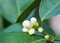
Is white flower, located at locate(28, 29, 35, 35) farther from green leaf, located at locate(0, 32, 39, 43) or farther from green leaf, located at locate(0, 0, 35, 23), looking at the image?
green leaf, located at locate(0, 0, 35, 23)

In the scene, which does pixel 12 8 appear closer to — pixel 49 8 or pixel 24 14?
pixel 24 14

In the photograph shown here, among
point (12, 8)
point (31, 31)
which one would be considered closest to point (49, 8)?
point (31, 31)

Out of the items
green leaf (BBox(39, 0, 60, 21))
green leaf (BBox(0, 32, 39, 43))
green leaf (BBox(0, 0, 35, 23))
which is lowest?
green leaf (BBox(0, 32, 39, 43))

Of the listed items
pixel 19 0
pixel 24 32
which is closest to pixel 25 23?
pixel 24 32

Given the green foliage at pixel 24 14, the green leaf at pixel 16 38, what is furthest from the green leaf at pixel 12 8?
the green leaf at pixel 16 38

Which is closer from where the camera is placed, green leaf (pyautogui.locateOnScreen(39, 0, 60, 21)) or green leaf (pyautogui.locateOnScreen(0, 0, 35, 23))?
green leaf (pyautogui.locateOnScreen(39, 0, 60, 21))

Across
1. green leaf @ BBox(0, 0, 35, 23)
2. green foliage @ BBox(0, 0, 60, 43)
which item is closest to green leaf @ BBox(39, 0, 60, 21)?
green foliage @ BBox(0, 0, 60, 43)

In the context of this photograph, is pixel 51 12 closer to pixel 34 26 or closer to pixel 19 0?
pixel 34 26

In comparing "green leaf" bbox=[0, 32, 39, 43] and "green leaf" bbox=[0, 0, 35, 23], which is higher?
"green leaf" bbox=[0, 0, 35, 23]

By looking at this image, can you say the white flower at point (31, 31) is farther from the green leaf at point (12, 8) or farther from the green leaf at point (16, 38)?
the green leaf at point (12, 8)
